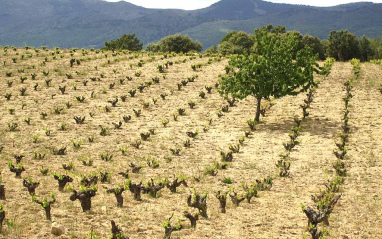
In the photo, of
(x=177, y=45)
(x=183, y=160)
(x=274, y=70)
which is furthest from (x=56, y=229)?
(x=177, y=45)

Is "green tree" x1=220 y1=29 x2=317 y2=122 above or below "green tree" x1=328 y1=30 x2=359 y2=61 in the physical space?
below

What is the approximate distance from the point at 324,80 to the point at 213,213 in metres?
26.1

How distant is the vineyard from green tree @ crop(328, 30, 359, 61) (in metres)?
38.3

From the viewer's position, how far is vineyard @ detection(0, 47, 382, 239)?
9680mm

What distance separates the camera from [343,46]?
222 ft

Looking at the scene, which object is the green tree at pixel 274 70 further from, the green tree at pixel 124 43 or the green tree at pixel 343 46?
the green tree at pixel 124 43

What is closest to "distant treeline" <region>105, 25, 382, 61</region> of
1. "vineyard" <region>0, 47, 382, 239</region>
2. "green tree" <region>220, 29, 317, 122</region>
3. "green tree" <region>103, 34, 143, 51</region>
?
"green tree" <region>103, 34, 143, 51</region>

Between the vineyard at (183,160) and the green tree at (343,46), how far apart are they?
38347 millimetres

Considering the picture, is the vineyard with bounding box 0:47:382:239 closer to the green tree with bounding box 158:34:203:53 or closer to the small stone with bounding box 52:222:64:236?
the small stone with bounding box 52:222:64:236

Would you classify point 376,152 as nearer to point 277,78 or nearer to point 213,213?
point 277,78

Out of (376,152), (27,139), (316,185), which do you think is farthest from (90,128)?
(376,152)

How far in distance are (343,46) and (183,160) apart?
63.2 meters

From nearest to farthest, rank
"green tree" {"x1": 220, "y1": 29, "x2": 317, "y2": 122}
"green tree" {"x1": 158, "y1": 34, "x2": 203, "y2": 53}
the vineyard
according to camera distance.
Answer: the vineyard < "green tree" {"x1": 220, "y1": 29, "x2": 317, "y2": 122} < "green tree" {"x1": 158, "y1": 34, "x2": 203, "y2": 53}

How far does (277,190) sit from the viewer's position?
12.3 metres
